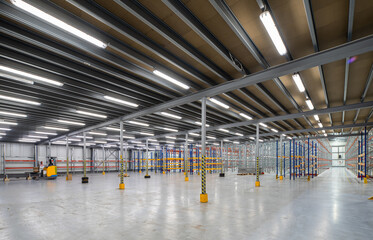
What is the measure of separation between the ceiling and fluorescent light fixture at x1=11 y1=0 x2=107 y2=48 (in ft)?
0.37

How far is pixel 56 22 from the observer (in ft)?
18.3

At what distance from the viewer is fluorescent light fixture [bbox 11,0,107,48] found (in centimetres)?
504

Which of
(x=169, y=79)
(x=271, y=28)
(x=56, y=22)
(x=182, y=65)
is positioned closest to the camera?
(x=56, y=22)

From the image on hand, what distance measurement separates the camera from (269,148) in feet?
114

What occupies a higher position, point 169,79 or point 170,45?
point 170,45

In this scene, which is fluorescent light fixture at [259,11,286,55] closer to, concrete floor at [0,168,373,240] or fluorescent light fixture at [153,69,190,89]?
fluorescent light fixture at [153,69,190,89]

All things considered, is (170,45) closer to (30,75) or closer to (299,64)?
(299,64)

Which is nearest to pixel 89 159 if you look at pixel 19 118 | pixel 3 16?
pixel 19 118

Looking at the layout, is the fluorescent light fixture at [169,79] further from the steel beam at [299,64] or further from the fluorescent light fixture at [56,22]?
the fluorescent light fixture at [56,22]

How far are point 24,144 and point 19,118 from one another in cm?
1850

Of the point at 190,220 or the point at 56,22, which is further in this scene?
the point at 190,220

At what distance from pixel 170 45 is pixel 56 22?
11.0 ft

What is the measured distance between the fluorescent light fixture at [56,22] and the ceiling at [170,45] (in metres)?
0.11

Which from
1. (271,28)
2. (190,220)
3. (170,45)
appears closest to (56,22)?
(170,45)
